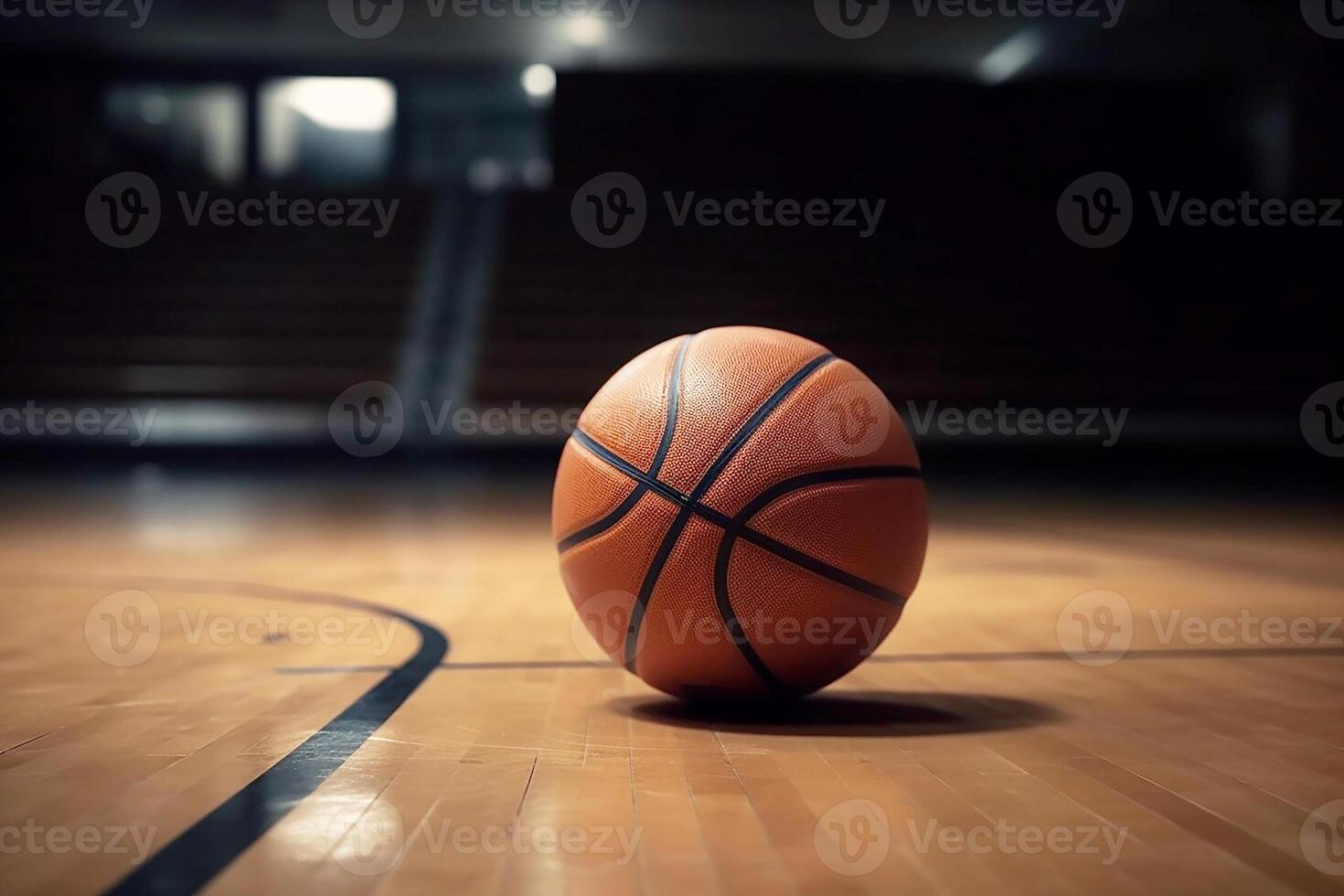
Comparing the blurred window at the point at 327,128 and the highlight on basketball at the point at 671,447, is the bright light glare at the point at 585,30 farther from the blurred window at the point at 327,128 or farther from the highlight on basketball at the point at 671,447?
the blurred window at the point at 327,128

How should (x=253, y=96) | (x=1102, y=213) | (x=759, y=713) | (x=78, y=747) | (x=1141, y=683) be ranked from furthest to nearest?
(x=253, y=96)
(x=1102, y=213)
(x=1141, y=683)
(x=759, y=713)
(x=78, y=747)

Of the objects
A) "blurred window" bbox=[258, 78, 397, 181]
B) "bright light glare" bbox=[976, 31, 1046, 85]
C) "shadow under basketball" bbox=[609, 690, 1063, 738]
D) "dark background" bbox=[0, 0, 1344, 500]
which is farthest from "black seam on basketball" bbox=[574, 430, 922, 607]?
"blurred window" bbox=[258, 78, 397, 181]

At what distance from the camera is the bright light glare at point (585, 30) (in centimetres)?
1523

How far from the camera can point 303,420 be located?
13109 millimetres

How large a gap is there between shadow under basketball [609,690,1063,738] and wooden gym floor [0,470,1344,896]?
13mm

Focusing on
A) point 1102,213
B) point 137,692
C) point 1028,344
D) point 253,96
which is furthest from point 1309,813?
point 253,96

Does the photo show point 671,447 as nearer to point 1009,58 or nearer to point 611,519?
point 611,519

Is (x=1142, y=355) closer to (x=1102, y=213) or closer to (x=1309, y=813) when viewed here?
(x=1102, y=213)

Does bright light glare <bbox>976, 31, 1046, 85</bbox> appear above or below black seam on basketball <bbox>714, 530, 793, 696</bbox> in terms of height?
above

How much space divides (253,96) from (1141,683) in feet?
56.0

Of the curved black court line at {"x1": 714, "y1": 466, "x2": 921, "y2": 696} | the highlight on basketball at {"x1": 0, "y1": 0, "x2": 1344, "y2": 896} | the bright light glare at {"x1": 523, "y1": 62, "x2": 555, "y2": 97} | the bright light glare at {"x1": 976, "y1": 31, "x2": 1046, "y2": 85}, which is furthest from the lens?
the bright light glare at {"x1": 523, "y1": 62, "x2": 555, "y2": 97}

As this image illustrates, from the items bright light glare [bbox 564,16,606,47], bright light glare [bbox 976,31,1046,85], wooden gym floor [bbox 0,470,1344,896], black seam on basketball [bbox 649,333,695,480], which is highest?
bright light glare [bbox 564,16,606,47]

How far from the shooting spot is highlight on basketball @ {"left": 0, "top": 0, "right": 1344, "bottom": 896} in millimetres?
2352

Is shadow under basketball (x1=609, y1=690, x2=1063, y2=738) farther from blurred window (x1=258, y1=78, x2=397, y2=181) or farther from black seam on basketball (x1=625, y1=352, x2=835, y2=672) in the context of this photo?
blurred window (x1=258, y1=78, x2=397, y2=181)
